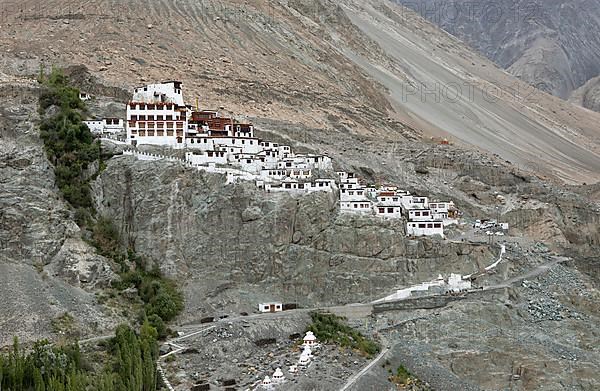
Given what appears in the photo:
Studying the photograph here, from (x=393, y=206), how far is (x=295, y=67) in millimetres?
44989

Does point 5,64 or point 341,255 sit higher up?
point 5,64

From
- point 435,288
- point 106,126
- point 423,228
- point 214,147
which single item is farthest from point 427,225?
point 106,126

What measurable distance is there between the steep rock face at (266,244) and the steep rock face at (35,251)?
424 centimetres

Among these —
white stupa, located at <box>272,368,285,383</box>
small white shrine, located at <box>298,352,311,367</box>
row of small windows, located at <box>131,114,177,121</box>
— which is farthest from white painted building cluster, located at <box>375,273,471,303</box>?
row of small windows, located at <box>131,114,177,121</box>

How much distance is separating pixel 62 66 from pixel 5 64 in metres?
5.69

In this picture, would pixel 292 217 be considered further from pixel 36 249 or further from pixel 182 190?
pixel 36 249

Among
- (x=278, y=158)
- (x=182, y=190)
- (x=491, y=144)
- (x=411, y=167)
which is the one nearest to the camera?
(x=182, y=190)

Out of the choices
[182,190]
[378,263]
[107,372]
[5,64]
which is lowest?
[107,372]

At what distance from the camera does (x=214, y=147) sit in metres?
56.4

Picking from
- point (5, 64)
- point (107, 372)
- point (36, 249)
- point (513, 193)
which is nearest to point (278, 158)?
point (36, 249)

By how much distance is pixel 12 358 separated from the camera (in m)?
38.4

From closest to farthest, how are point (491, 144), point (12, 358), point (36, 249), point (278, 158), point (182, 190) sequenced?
point (12, 358) → point (36, 249) → point (182, 190) → point (278, 158) → point (491, 144)

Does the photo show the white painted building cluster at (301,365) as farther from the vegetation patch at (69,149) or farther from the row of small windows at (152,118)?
the row of small windows at (152,118)

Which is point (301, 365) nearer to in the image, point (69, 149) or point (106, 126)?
point (69, 149)
